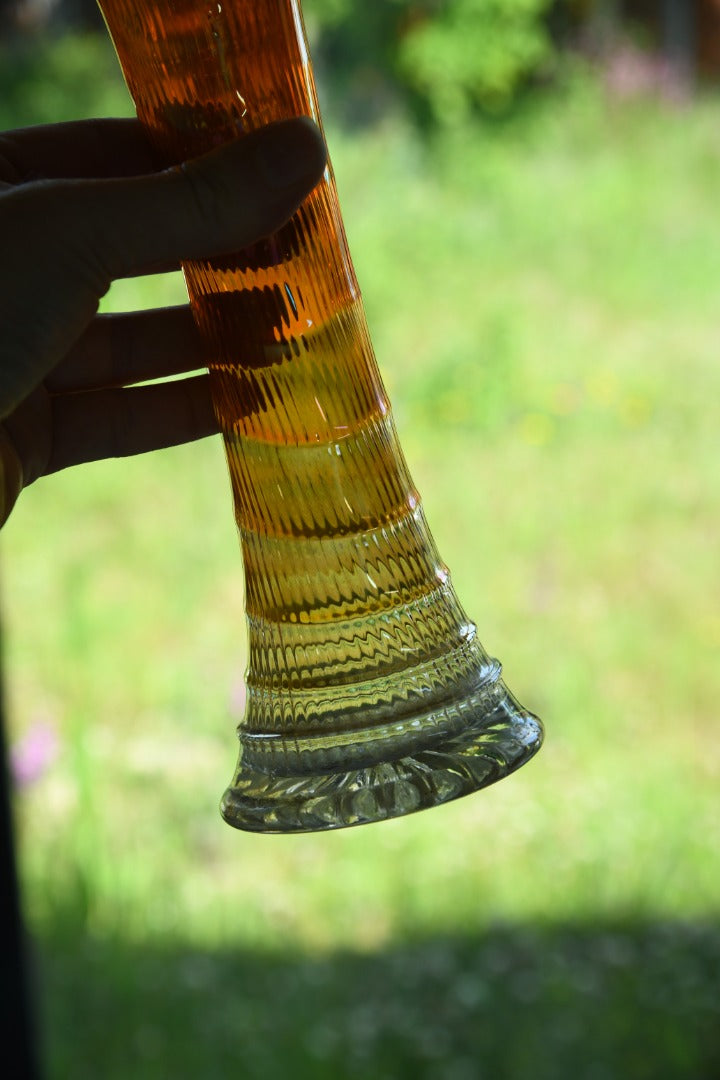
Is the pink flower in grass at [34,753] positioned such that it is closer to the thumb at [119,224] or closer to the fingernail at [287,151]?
the thumb at [119,224]

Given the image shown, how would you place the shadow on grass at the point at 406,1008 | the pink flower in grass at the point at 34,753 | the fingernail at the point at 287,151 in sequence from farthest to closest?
the pink flower in grass at the point at 34,753
the shadow on grass at the point at 406,1008
the fingernail at the point at 287,151

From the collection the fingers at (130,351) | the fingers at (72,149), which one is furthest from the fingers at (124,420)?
the fingers at (72,149)

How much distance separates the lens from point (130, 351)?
0.87m

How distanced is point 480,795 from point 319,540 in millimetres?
2254

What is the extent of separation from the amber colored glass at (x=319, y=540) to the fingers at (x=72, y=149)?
0.60 feet

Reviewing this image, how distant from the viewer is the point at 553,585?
3131 mm

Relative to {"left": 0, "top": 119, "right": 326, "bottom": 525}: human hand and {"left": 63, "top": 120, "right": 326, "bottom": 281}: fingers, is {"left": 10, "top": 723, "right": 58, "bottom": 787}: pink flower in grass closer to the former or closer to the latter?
{"left": 0, "top": 119, "right": 326, "bottom": 525}: human hand

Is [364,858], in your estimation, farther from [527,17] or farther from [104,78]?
[527,17]

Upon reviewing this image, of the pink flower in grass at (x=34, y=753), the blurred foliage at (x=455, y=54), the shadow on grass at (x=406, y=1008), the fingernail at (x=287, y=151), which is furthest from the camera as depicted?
the blurred foliage at (x=455, y=54)

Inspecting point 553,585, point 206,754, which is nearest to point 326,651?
point 206,754

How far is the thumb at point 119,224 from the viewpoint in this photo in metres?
0.56

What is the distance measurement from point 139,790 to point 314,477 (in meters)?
2.26

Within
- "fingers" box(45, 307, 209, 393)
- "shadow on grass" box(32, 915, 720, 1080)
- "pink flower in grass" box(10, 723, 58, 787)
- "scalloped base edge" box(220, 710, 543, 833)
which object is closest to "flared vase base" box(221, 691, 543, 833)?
"scalloped base edge" box(220, 710, 543, 833)

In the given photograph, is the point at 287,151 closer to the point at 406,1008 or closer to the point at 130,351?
the point at 130,351
